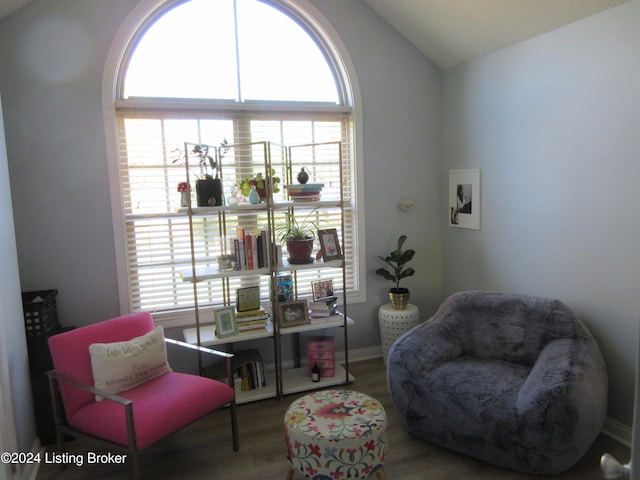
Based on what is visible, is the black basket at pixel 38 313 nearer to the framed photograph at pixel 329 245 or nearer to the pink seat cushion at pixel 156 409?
the pink seat cushion at pixel 156 409

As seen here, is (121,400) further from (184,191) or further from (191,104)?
(191,104)

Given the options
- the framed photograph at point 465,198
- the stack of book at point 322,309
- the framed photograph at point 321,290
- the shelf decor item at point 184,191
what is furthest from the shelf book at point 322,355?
the framed photograph at point 465,198

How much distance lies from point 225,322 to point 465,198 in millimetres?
2210

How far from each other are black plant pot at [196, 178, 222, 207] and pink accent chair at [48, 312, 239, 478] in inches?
36.2

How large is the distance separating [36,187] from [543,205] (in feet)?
11.2

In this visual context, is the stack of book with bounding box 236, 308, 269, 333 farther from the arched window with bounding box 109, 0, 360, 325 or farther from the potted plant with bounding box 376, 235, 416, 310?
the potted plant with bounding box 376, 235, 416, 310

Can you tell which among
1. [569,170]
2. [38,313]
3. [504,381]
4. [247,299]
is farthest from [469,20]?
[38,313]

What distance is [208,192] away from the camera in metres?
3.15

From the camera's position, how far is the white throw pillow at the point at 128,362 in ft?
8.21

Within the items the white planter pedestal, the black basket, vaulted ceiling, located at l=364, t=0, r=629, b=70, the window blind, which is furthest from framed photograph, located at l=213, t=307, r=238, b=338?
vaulted ceiling, located at l=364, t=0, r=629, b=70

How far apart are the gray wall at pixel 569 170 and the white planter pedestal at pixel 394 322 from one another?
635 mm

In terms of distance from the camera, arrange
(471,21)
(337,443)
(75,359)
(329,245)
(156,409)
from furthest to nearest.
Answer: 1. (329,245)
2. (471,21)
3. (75,359)
4. (156,409)
5. (337,443)

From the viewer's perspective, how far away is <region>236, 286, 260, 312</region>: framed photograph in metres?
3.36

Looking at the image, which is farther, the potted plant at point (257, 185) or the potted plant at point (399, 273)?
the potted plant at point (399, 273)
